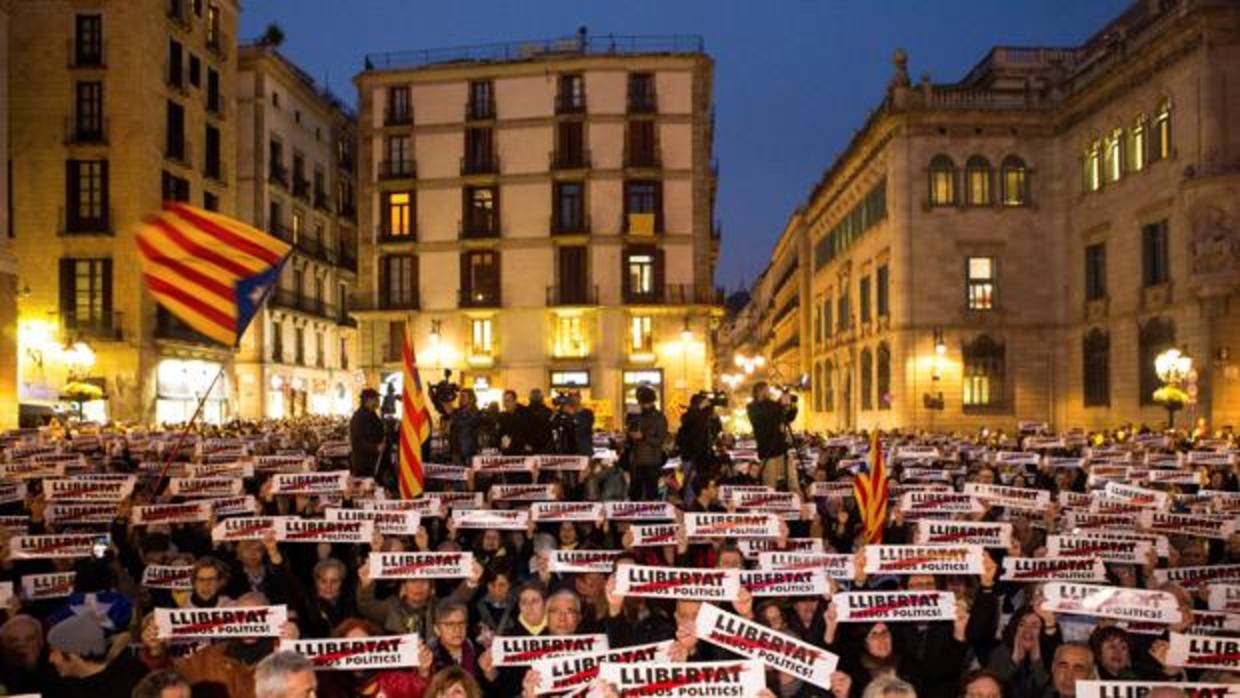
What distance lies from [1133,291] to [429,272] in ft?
102

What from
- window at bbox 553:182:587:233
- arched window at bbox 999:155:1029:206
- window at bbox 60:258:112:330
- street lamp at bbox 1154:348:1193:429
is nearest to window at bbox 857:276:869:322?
arched window at bbox 999:155:1029:206

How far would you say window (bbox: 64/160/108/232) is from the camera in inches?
1844

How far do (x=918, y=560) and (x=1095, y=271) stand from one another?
3697 centimetres

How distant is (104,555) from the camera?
10.2 meters

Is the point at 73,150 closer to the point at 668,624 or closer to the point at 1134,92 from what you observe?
the point at 1134,92

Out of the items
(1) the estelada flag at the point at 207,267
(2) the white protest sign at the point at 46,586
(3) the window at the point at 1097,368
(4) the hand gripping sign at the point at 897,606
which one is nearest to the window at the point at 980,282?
(3) the window at the point at 1097,368

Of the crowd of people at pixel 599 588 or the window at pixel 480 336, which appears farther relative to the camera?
the window at pixel 480 336

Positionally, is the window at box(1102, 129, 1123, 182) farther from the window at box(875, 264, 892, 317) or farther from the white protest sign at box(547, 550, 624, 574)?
the white protest sign at box(547, 550, 624, 574)

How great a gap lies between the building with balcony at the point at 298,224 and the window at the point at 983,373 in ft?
90.7

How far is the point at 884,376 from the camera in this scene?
4969cm

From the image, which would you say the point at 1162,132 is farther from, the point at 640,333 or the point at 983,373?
the point at 640,333

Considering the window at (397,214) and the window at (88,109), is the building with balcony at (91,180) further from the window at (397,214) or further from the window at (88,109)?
the window at (397,214)

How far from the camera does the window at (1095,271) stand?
41.5 m

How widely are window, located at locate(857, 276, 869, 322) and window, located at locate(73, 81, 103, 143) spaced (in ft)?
107
